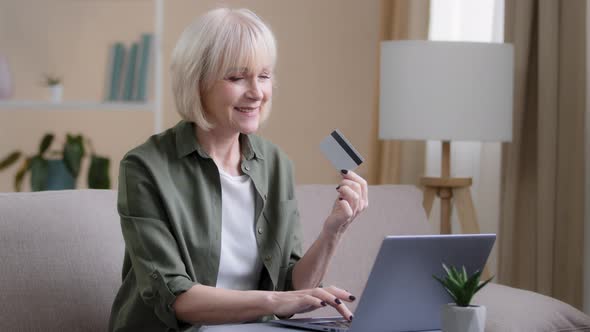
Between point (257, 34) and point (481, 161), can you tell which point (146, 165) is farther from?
point (481, 161)

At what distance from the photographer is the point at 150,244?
68.4 inches

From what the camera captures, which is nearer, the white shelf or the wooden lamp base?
the wooden lamp base

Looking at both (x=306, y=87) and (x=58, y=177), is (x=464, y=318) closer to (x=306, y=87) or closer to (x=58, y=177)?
(x=58, y=177)

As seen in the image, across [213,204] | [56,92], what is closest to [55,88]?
[56,92]

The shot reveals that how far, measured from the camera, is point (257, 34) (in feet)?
6.10

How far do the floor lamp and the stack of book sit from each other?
4.68ft

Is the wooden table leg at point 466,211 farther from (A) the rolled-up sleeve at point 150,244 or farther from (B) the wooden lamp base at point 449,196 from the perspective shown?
(A) the rolled-up sleeve at point 150,244

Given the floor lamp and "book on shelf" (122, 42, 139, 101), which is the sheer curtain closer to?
the floor lamp

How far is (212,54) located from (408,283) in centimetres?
62

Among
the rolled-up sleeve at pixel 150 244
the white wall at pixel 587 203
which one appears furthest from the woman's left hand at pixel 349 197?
the white wall at pixel 587 203

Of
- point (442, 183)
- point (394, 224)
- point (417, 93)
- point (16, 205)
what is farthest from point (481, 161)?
point (16, 205)

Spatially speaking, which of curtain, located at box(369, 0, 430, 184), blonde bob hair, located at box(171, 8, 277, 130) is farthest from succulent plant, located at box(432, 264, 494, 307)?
curtain, located at box(369, 0, 430, 184)

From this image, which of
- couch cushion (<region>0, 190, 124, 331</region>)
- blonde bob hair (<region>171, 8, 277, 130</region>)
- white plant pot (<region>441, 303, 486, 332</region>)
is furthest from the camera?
couch cushion (<region>0, 190, 124, 331</region>)

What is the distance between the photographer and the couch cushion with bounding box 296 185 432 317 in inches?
95.5
